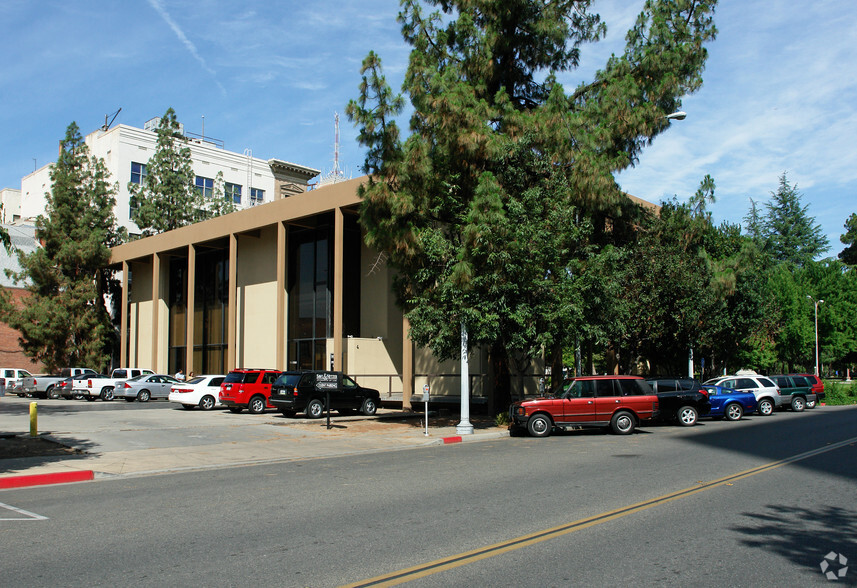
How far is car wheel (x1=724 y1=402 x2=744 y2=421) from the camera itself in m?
25.8

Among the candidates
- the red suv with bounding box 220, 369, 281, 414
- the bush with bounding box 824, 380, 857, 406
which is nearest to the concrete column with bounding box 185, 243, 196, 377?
the red suv with bounding box 220, 369, 281, 414

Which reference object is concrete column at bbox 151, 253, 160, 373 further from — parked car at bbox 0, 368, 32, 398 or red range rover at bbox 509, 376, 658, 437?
red range rover at bbox 509, 376, 658, 437

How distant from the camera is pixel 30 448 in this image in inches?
614

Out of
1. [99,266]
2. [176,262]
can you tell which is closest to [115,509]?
[176,262]

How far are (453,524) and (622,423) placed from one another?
12680 mm

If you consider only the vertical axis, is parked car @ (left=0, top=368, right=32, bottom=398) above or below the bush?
above

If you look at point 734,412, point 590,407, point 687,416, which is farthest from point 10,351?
point 734,412

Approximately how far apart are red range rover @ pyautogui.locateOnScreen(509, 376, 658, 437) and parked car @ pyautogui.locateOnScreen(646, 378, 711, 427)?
4279mm

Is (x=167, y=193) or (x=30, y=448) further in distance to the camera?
(x=167, y=193)

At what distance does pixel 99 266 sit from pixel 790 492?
48.3 metres

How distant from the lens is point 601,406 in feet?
62.8

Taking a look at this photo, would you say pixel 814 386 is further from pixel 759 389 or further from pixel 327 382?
pixel 327 382

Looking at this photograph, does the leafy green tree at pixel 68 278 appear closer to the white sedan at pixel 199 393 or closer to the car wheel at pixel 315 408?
the white sedan at pixel 199 393

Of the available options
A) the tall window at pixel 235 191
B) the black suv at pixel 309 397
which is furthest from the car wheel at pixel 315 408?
the tall window at pixel 235 191
